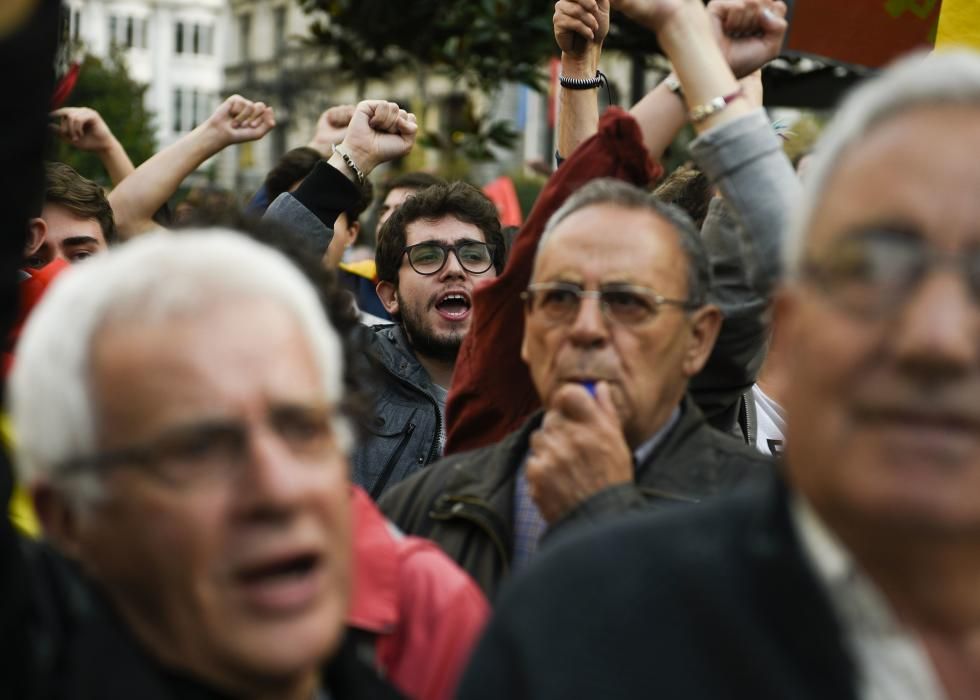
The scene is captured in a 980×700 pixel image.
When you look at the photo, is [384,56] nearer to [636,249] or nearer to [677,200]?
[677,200]

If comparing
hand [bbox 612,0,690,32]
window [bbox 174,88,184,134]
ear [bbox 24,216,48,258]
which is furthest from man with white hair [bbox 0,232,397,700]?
window [bbox 174,88,184,134]

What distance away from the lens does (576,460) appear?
2873 millimetres

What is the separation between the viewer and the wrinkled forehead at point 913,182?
5.54ft

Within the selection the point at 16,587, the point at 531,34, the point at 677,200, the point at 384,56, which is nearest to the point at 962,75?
the point at 16,587

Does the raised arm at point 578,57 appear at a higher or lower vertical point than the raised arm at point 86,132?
higher

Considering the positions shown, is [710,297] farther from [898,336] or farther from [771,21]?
[898,336]

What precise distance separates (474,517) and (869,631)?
1.40 m

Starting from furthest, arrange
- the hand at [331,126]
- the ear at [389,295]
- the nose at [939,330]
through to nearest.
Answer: the hand at [331,126] < the ear at [389,295] < the nose at [939,330]

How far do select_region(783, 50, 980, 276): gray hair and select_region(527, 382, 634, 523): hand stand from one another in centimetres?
105

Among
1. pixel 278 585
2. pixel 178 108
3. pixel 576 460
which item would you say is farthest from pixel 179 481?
pixel 178 108

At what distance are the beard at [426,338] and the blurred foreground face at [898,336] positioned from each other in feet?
11.4

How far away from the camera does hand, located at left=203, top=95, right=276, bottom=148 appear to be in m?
5.15

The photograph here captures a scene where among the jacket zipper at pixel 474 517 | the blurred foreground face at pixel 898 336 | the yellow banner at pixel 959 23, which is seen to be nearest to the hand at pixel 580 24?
the yellow banner at pixel 959 23

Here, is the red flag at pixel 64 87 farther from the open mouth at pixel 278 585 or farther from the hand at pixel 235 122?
the open mouth at pixel 278 585
